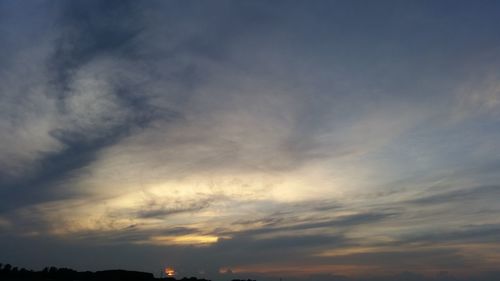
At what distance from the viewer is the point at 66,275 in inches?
2164

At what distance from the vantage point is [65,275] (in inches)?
2158

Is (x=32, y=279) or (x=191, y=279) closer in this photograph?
(x=32, y=279)

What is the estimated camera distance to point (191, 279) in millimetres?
74000

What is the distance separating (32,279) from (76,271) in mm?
6164

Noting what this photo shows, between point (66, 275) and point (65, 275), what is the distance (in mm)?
170

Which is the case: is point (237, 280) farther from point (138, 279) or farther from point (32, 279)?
point (32, 279)

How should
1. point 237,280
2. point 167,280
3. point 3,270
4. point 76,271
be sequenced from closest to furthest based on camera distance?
point 3,270 < point 76,271 < point 167,280 < point 237,280

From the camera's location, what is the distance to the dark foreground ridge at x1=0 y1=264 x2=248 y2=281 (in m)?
50.3

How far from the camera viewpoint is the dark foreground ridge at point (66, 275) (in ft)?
165

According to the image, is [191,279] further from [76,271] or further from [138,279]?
[76,271]

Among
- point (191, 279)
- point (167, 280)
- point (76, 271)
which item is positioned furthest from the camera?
point (191, 279)

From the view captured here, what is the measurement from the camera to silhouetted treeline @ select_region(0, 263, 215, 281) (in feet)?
165

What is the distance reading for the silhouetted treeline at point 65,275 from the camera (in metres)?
50.2

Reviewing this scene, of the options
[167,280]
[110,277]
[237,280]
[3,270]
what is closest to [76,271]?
[110,277]
